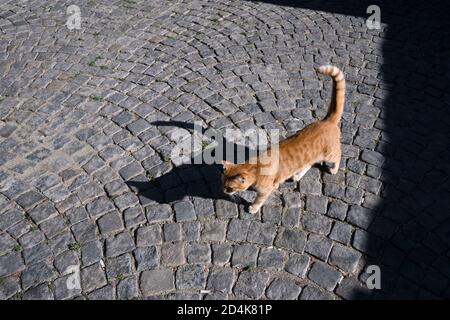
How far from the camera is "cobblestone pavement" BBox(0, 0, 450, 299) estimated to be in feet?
14.5

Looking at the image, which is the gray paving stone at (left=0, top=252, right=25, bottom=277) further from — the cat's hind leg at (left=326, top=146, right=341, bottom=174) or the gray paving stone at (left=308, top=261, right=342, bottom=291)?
the cat's hind leg at (left=326, top=146, right=341, bottom=174)

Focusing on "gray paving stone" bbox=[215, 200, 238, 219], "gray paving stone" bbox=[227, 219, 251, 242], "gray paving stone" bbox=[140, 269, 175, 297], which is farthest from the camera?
"gray paving stone" bbox=[215, 200, 238, 219]

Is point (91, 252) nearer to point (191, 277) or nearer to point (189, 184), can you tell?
point (191, 277)

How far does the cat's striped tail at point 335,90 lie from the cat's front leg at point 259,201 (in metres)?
1.16

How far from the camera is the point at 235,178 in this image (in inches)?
176

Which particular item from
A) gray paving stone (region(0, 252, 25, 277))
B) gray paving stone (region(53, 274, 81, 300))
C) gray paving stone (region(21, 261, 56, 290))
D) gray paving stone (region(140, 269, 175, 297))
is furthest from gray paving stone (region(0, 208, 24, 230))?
gray paving stone (region(140, 269, 175, 297))

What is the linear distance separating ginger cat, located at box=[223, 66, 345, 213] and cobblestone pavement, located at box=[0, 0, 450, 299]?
0.42 meters

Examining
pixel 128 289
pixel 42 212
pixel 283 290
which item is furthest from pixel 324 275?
pixel 42 212

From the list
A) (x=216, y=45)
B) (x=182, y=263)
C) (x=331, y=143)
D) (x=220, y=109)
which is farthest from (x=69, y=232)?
(x=216, y=45)

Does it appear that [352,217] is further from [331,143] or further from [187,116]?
[187,116]

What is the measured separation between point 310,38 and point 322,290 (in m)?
5.18

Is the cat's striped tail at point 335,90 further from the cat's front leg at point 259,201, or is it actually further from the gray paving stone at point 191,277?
the gray paving stone at point 191,277

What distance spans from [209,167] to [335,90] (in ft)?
6.20
